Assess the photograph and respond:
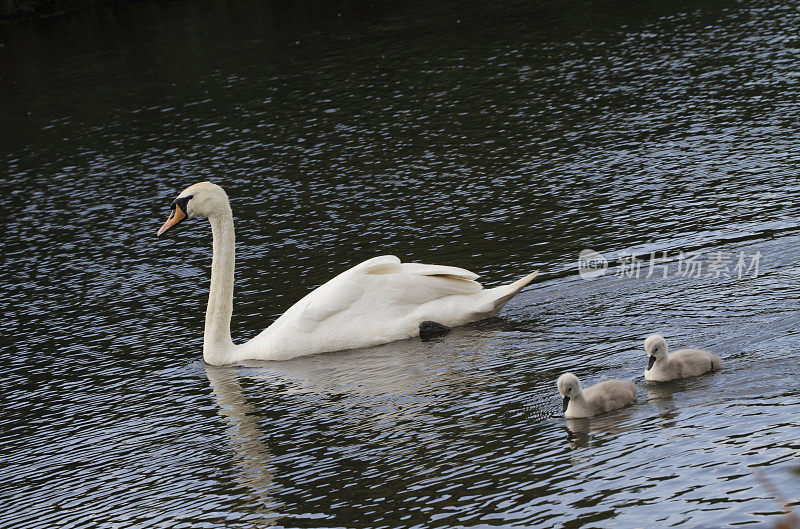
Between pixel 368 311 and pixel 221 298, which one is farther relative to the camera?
pixel 221 298

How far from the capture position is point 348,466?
30.8 feet

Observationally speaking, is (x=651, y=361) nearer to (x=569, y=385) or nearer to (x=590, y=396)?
(x=590, y=396)

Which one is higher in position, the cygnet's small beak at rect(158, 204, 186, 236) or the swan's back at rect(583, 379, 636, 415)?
the cygnet's small beak at rect(158, 204, 186, 236)

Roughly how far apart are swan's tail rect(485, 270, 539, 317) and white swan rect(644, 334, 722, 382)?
7.98ft

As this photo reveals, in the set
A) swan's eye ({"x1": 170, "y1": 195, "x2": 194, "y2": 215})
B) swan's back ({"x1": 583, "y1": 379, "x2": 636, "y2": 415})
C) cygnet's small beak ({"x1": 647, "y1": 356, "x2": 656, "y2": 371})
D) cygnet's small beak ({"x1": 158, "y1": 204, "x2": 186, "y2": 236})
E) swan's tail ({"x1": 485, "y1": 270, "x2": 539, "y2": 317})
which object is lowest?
swan's back ({"x1": 583, "y1": 379, "x2": 636, "y2": 415})

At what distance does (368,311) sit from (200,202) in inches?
104

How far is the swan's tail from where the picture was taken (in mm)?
12055

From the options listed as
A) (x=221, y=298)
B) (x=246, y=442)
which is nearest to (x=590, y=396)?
(x=246, y=442)

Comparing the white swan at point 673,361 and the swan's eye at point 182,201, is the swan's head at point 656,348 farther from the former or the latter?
the swan's eye at point 182,201

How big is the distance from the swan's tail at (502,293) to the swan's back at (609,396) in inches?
101

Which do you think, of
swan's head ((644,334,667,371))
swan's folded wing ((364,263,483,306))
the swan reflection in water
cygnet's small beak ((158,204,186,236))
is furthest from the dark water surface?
cygnet's small beak ((158,204,186,236))

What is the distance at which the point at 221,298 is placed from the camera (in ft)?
43.3

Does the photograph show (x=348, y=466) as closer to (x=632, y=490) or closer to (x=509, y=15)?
(x=632, y=490)

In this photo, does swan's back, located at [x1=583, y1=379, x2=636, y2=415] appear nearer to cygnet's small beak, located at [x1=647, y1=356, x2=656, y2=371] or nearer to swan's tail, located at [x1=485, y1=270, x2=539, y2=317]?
cygnet's small beak, located at [x1=647, y1=356, x2=656, y2=371]
